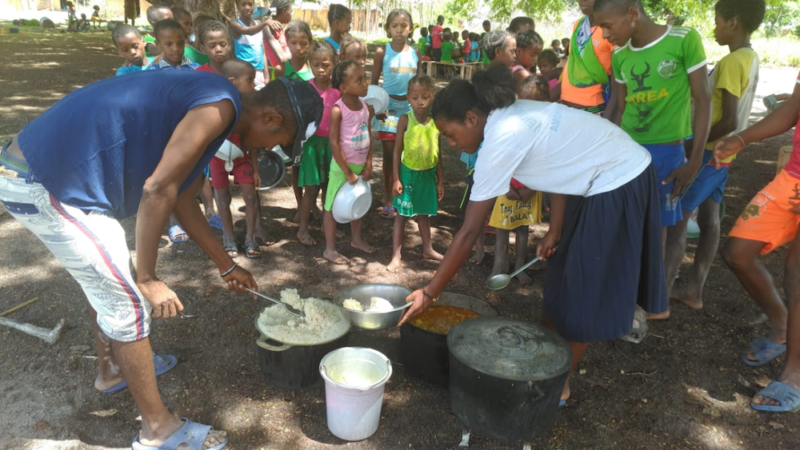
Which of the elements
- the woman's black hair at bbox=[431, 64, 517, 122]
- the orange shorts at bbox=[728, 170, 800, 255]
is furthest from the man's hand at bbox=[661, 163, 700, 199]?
the woman's black hair at bbox=[431, 64, 517, 122]

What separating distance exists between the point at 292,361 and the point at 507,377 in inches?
42.2

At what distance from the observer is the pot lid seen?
2.05m

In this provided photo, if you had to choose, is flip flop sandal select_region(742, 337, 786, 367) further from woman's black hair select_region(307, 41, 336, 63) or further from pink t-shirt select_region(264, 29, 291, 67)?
pink t-shirt select_region(264, 29, 291, 67)

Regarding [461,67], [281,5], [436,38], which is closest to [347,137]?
[281,5]

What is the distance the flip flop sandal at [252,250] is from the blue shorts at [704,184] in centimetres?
309

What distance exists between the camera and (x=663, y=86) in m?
2.92

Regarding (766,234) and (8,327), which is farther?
(8,327)

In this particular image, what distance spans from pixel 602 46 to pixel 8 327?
4.13 meters

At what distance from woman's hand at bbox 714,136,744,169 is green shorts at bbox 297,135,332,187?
2.66 m

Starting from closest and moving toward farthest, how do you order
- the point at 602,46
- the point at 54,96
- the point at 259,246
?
the point at 602,46 < the point at 259,246 < the point at 54,96

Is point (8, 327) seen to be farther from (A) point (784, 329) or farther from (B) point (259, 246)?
(A) point (784, 329)

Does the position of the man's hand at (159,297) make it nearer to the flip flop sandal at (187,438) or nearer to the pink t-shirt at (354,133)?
the flip flop sandal at (187,438)

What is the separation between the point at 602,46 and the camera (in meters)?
3.43

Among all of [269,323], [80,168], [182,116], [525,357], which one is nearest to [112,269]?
[80,168]
